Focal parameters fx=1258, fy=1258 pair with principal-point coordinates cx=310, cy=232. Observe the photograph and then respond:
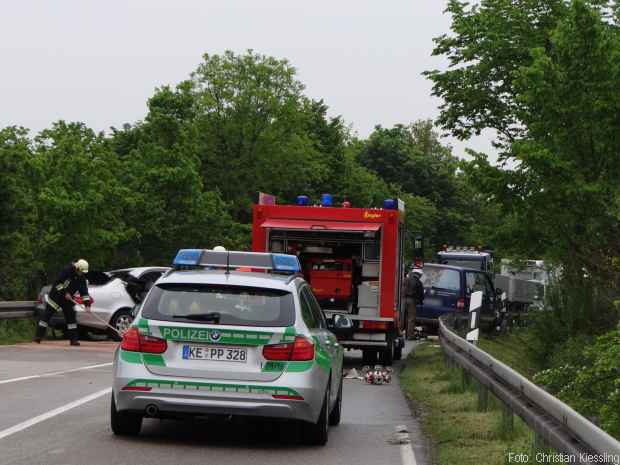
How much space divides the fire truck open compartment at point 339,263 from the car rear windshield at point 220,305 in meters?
10.8

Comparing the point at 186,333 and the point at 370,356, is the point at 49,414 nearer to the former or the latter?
the point at 186,333

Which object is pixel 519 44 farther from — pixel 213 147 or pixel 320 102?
pixel 320 102

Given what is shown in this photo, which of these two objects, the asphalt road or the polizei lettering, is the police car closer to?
the polizei lettering

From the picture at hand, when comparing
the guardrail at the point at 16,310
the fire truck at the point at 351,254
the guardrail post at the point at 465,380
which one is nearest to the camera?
the guardrail post at the point at 465,380

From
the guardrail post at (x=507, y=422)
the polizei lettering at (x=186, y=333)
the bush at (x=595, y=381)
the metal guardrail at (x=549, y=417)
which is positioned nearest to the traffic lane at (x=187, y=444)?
the polizei lettering at (x=186, y=333)

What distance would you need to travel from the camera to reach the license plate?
10227mm

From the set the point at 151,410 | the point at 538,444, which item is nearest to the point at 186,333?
the point at 151,410

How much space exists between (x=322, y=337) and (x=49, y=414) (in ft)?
9.55

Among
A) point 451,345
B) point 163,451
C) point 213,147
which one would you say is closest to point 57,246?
point 451,345

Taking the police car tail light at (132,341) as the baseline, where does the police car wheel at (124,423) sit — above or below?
below

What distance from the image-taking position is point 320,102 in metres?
91.0

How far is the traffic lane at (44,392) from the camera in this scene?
40.0ft

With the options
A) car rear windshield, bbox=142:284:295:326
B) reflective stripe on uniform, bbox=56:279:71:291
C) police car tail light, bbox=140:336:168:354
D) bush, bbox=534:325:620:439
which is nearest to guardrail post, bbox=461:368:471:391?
bush, bbox=534:325:620:439

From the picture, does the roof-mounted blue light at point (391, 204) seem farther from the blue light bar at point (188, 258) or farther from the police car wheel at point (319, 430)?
the police car wheel at point (319, 430)
